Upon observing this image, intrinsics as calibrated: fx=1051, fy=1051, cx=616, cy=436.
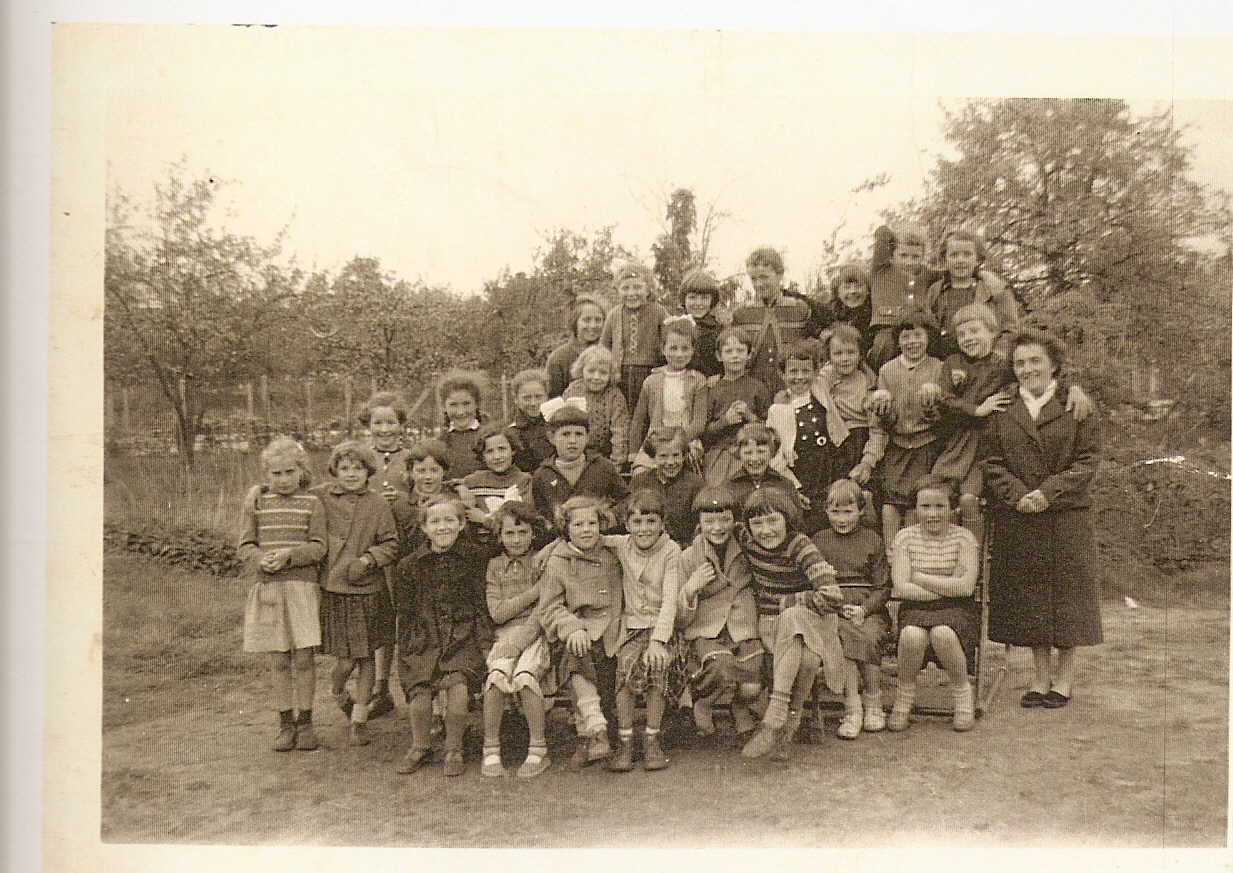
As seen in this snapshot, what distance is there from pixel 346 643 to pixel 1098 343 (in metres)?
3.00

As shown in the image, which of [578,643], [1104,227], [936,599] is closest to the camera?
[578,643]

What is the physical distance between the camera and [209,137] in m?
3.84

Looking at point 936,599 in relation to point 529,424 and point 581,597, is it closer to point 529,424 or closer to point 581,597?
point 581,597

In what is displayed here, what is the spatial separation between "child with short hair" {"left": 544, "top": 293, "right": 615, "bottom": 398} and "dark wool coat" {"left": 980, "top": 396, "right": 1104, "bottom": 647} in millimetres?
1502

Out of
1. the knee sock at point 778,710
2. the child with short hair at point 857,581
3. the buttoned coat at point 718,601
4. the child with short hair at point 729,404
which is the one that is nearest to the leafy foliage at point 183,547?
the buttoned coat at point 718,601

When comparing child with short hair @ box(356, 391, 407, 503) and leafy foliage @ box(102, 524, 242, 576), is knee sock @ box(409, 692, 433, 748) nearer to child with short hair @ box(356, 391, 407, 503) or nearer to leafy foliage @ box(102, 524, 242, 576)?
child with short hair @ box(356, 391, 407, 503)

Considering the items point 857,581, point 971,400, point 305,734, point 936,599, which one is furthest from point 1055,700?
point 305,734

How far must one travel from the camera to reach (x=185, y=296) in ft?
12.8

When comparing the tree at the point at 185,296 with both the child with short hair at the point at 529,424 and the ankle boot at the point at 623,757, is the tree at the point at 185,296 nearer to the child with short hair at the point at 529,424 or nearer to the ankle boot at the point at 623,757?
the child with short hair at the point at 529,424

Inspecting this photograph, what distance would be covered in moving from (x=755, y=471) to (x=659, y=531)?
1.36 feet

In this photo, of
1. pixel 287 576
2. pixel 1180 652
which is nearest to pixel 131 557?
pixel 287 576

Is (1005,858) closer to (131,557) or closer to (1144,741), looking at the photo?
(1144,741)

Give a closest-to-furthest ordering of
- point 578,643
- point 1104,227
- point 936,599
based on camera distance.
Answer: point 578,643
point 936,599
point 1104,227

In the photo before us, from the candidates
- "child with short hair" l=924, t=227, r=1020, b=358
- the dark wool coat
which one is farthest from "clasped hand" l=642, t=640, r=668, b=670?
"child with short hair" l=924, t=227, r=1020, b=358
